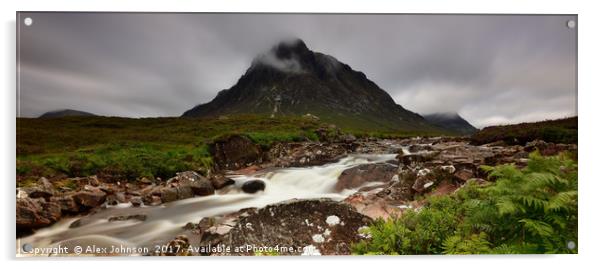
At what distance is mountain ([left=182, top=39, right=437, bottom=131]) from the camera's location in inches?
215

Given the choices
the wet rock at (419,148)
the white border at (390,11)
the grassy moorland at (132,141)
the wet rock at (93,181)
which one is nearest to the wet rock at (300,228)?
the white border at (390,11)

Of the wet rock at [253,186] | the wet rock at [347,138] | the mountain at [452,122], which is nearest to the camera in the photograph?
the mountain at [452,122]

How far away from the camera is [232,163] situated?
597 cm

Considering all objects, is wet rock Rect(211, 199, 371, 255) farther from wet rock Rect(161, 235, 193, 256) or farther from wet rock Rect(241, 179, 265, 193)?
wet rock Rect(161, 235, 193, 256)

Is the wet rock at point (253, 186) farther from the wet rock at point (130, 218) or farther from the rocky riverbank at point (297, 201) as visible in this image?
the wet rock at point (130, 218)

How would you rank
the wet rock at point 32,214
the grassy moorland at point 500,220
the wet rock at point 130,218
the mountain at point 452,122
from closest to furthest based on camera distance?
the grassy moorland at point 500,220
the wet rock at point 32,214
the wet rock at point 130,218
the mountain at point 452,122

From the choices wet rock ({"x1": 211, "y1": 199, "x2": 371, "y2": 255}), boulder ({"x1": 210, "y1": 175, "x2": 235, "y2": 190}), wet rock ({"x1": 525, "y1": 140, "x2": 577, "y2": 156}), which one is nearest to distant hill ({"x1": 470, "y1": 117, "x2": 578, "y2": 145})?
wet rock ({"x1": 525, "y1": 140, "x2": 577, "y2": 156})

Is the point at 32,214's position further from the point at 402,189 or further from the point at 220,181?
the point at 402,189

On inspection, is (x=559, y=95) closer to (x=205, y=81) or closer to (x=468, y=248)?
(x=468, y=248)

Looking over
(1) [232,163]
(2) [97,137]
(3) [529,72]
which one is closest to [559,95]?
(3) [529,72]

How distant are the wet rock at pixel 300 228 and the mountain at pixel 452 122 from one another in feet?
6.09

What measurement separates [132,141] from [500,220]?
5.11 m

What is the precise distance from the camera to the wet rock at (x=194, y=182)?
5.79 meters

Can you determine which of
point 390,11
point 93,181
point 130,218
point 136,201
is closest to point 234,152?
point 136,201
